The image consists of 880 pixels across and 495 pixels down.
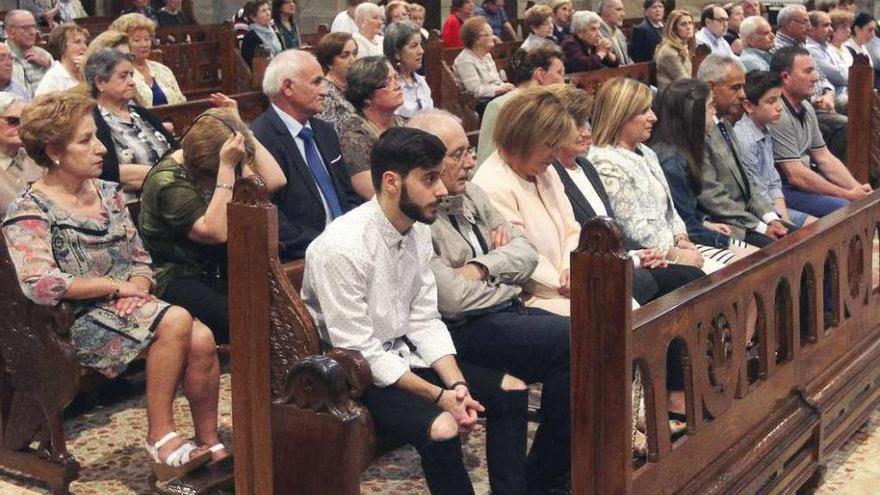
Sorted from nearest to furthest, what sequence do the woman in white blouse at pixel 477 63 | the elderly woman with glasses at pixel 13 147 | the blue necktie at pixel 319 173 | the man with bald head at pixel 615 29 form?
the elderly woman with glasses at pixel 13 147 → the blue necktie at pixel 319 173 → the woman in white blouse at pixel 477 63 → the man with bald head at pixel 615 29

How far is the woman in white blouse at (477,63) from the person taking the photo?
8.16m

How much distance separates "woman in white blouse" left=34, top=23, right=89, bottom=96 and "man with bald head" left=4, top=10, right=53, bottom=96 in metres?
0.63

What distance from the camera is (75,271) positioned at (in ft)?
12.0

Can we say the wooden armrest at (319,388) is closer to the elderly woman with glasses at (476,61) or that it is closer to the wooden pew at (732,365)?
the wooden pew at (732,365)

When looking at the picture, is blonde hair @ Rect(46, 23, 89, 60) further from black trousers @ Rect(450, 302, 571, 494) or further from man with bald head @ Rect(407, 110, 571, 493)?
black trousers @ Rect(450, 302, 571, 494)

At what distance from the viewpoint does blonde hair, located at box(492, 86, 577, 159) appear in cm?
397

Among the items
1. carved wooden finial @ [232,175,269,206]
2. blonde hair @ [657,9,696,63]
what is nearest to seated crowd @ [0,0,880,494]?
carved wooden finial @ [232,175,269,206]

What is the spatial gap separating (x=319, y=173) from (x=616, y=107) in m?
1.05

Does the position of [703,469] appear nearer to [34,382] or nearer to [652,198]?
[652,198]

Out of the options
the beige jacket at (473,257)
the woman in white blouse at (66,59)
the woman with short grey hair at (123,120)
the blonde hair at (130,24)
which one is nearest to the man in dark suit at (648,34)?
the blonde hair at (130,24)

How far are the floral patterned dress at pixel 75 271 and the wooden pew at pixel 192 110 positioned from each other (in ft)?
5.53

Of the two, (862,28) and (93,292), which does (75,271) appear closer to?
(93,292)

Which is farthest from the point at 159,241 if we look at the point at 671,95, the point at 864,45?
the point at 864,45

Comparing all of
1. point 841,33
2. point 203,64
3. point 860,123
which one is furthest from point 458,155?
point 841,33
